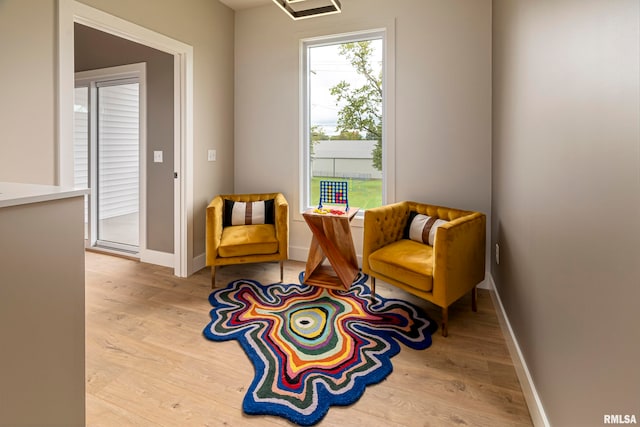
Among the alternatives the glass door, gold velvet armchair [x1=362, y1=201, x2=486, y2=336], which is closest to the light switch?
the glass door

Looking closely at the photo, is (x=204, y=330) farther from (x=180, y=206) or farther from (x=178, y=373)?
(x=180, y=206)

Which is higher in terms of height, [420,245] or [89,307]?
[420,245]

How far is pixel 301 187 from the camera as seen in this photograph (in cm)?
394

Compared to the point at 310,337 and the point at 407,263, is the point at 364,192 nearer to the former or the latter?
the point at 407,263

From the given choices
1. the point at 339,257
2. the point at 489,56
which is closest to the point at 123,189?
the point at 339,257

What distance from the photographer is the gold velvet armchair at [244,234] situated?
3.13 m

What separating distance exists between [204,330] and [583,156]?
222 cm

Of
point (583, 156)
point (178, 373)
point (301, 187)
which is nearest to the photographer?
point (583, 156)

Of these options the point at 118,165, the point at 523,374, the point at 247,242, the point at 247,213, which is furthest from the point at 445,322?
the point at 118,165

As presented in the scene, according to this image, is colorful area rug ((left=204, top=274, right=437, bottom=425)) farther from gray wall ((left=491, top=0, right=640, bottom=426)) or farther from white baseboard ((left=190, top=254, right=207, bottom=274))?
gray wall ((left=491, top=0, right=640, bottom=426))

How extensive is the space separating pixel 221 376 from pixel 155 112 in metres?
2.84

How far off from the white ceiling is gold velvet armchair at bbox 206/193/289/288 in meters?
1.99

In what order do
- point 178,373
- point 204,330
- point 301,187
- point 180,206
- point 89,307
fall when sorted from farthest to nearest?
point 301,187
point 180,206
point 89,307
point 204,330
point 178,373

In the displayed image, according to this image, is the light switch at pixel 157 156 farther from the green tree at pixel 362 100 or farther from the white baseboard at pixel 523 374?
the white baseboard at pixel 523 374
